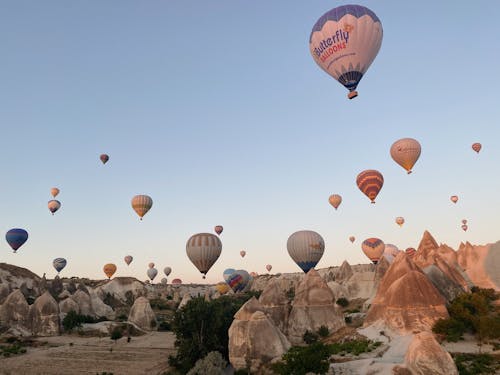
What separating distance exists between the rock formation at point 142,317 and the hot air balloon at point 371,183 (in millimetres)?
35958

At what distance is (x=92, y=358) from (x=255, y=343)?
18.8 metres

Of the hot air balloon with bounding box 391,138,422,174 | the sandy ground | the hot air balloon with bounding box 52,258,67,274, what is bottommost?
the sandy ground

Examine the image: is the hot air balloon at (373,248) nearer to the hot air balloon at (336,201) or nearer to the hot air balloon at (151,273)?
the hot air balloon at (336,201)

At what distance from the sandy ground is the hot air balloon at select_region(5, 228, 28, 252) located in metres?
32.8

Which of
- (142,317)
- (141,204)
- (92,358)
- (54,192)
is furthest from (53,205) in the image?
(92,358)

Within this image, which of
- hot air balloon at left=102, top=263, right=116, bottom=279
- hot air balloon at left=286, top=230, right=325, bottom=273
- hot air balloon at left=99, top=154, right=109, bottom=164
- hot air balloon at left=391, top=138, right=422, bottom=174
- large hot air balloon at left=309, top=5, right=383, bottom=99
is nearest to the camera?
large hot air balloon at left=309, top=5, right=383, bottom=99

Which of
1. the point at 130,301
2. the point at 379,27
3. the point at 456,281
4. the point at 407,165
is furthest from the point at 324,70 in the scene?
the point at 130,301

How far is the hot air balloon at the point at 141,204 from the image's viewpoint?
65.6 meters

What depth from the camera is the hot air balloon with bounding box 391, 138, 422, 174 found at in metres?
44.8

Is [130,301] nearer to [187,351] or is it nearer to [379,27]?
[187,351]

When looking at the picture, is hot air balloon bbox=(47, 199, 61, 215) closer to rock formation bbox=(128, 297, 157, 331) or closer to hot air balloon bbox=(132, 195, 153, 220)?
hot air balloon bbox=(132, 195, 153, 220)

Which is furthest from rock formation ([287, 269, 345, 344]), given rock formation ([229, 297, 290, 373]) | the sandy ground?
the sandy ground

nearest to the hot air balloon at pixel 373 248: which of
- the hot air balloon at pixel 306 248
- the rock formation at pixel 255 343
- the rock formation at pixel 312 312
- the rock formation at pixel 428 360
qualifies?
the hot air balloon at pixel 306 248

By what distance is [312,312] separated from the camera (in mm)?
35719
